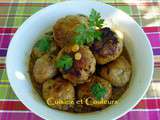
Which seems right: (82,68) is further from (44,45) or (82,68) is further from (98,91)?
(44,45)

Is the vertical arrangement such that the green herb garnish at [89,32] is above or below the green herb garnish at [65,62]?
above

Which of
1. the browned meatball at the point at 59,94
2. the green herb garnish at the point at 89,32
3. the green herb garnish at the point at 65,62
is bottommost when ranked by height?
the browned meatball at the point at 59,94

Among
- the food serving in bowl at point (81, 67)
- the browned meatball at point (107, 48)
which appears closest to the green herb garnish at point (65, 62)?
the food serving in bowl at point (81, 67)

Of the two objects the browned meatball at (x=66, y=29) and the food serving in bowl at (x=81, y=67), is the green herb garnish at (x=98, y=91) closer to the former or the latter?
→ the food serving in bowl at (x=81, y=67)

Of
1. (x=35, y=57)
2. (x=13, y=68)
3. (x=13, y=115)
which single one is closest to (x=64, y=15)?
(x=35, y=57)

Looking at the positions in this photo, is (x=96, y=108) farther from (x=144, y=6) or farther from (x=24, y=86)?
(x=144, y=6)

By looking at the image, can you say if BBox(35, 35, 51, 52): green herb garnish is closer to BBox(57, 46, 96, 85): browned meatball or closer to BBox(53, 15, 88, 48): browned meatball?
→ BBox(53, 15, 88, 48): browned meatball

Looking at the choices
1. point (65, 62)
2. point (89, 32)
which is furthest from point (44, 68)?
point (89, 32)
